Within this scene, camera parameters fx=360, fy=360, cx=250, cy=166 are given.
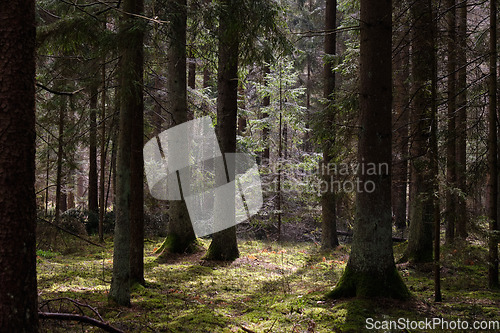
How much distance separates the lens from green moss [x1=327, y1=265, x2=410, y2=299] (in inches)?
232

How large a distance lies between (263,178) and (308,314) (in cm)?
1116

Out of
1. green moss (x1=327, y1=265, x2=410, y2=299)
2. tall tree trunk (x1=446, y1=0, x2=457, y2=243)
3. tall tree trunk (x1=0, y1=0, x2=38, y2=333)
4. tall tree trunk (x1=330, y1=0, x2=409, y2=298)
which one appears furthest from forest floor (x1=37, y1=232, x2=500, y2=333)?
tall tree trunk (x1=0, y1=0, x2=38, y2=333)

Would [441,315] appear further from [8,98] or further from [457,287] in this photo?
[8,98]

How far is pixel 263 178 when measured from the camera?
54.3 ft

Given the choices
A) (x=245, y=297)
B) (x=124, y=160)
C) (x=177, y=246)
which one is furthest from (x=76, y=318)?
(x=177, y=246)

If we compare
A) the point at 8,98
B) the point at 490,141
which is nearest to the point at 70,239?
the point at 8,98

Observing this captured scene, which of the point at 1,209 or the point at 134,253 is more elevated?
the point at 1,209

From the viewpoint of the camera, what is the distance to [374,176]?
614 cm

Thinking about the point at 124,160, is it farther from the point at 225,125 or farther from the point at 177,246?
the point at 177,246

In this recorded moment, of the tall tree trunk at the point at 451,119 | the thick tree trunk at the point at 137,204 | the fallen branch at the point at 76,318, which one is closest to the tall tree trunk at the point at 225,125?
the thick tree trunk at the point at 137,204

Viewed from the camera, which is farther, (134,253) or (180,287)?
(180,287)

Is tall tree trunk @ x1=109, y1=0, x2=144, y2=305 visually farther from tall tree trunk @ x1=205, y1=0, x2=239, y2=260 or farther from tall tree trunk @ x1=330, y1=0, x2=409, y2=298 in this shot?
tall tree trunk @ x1=205, y1=0, x2=239, y2=260

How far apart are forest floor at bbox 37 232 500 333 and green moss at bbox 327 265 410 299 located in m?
0.18

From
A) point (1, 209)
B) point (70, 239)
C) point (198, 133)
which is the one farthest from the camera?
point (198, 133)
